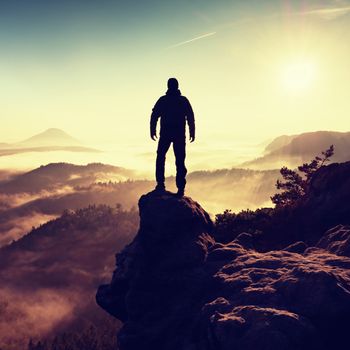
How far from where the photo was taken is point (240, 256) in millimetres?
12734

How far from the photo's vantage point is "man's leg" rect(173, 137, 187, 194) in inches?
571

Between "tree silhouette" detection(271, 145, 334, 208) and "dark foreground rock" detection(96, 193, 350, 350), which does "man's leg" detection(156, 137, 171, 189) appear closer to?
"dark foreground rock" detection(96, 193, 350, 350)

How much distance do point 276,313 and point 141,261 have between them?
5.25 metres

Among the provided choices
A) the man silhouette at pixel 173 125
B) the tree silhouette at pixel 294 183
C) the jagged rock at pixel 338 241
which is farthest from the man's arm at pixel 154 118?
the tree silhouette at pixel 294 183

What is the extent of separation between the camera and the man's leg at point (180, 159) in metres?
14.5

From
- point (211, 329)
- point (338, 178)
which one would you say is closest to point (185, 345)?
point (211, 329)

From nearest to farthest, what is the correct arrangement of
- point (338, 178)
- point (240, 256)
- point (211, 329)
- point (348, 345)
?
point (348, 345) < point (211, 329) < point (240, 256) < point (338, 178)

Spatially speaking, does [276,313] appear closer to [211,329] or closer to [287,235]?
[211,329]

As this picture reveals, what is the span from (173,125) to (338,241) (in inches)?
268

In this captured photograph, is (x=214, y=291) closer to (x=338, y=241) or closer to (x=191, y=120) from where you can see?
(x=338, y=241)

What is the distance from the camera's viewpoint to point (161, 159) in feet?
48.2

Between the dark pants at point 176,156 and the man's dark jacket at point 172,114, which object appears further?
the dark pants at point 176,156

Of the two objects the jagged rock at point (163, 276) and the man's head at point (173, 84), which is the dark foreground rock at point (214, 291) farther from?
the man's head at point (173, 84)

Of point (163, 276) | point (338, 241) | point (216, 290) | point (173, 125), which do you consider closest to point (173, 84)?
point (173, 125)
